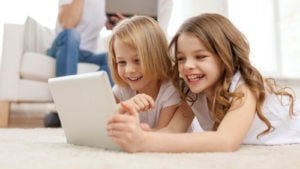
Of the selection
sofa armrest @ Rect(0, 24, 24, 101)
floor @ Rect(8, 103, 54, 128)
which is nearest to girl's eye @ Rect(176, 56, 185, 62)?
sofa armrest @ Rect(0, 24, 24, 101)

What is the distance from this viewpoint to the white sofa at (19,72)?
65.6 inches

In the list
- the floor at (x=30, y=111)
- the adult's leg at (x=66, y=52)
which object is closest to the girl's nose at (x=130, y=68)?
the adult's leg at (x=66, y=52)

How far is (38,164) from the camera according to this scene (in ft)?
1.62

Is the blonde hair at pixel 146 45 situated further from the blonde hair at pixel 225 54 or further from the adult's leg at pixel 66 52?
the adult's leg at pixel 66 52

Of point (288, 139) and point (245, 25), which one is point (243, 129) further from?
point (245, 25)

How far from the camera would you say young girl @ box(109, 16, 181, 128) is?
82 centimetres

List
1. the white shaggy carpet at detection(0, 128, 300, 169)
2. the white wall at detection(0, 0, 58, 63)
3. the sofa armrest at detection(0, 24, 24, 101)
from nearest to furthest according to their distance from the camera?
the white shaggy carpet at detection(0, 128, 300, 169) < the sofa armrest at detection(0, 24, 24, 101) < the white wall at detection(0, 0, 58, 63)

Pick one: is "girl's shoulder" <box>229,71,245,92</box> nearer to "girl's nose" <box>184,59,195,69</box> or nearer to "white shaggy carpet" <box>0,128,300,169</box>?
"girl's nose" <box>184,59,195,69</box>

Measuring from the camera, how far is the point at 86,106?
2.13ft

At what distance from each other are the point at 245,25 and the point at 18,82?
158 cm

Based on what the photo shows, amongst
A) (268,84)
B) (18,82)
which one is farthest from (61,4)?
(268,84)

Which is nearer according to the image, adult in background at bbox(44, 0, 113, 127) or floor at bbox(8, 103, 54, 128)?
adult in background at bbox(44, 0, 113, 127)

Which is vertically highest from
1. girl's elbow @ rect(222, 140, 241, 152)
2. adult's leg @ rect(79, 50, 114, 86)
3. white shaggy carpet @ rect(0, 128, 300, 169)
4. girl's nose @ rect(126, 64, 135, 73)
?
girl's nose @ rect(126, 64, 135, 73)

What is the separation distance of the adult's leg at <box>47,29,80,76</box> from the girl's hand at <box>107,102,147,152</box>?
113cm
